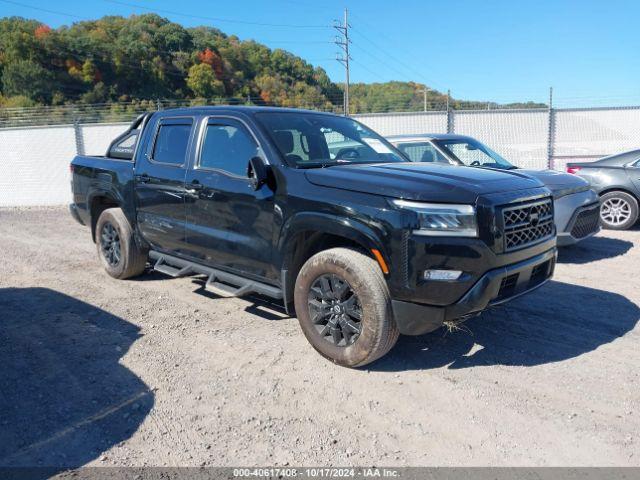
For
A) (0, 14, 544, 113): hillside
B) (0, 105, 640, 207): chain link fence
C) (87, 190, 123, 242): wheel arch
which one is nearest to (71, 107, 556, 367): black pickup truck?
(87, 190, 123, 242): wheel arch

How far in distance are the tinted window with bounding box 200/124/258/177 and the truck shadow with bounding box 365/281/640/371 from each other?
199 centimetres

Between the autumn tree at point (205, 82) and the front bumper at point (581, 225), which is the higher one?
the autumn tree at point (205, 82)

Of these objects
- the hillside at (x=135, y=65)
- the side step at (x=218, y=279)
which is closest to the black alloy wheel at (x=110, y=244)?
the side step at (x=218, y=279)

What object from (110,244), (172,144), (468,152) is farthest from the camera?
(468,152)

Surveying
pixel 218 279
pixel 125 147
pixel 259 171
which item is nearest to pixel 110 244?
pixel 125 147

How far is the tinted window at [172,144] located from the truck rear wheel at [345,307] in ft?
6.53

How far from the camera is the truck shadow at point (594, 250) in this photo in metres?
6.93

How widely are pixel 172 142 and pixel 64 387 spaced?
2580 millimetres

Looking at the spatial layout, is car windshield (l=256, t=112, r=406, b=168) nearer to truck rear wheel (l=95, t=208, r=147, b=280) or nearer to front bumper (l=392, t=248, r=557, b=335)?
front bumper (l=392, t=248, r=557, b=335)

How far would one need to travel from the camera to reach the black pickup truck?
3.27m

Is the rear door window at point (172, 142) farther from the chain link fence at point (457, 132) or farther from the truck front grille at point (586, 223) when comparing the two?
the chain link fence at point (457, 132)

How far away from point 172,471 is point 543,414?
2180mm

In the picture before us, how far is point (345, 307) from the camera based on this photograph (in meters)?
3.62

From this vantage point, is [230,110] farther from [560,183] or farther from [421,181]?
[560,183]
